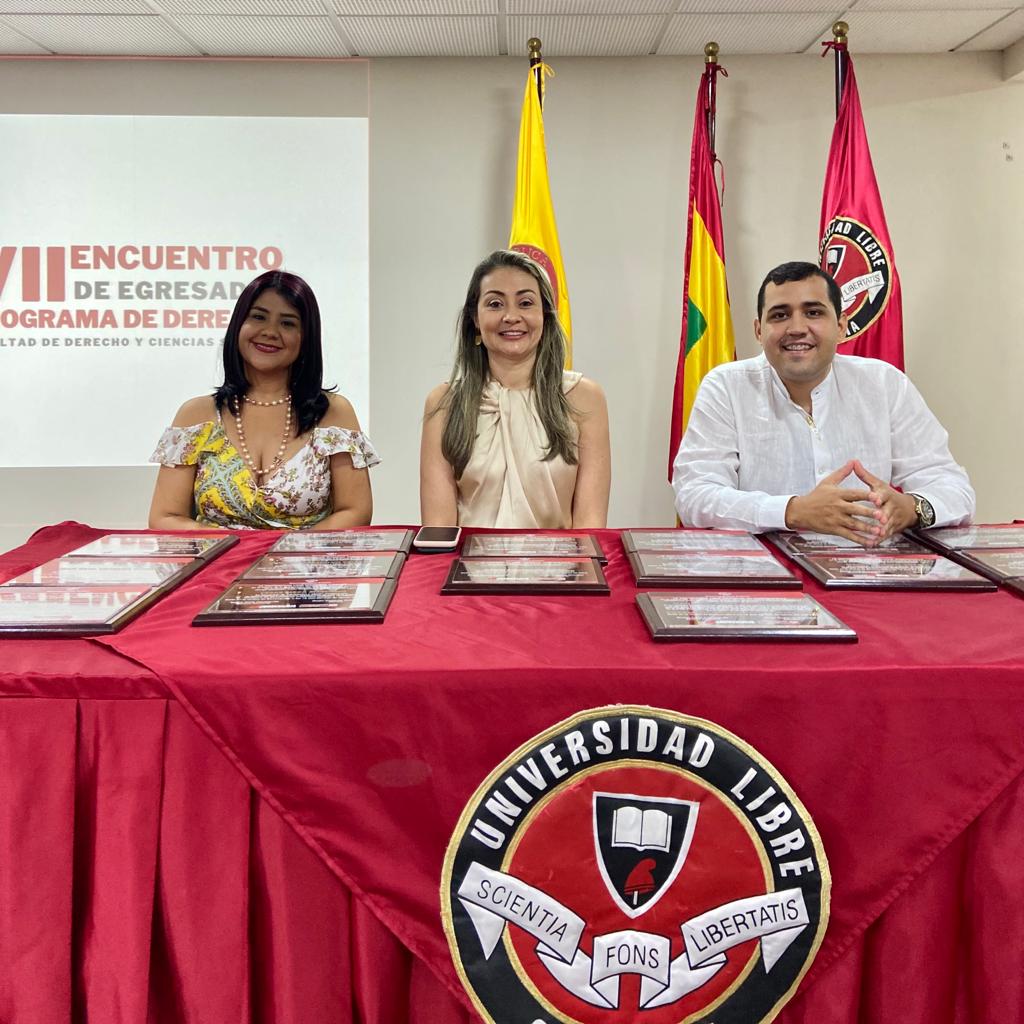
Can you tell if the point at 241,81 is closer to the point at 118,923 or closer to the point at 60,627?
the point at 60,627

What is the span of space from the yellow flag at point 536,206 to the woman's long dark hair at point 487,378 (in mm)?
1250

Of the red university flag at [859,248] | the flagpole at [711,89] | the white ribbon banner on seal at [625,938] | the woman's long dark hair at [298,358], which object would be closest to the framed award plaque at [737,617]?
the white ribbon banner on seal at [625,938]

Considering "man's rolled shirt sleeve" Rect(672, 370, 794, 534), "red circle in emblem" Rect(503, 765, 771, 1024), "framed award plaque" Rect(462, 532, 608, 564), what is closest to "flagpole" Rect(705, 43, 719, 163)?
"man's rolled shirt sleeve" Rect(672, 370, 794, 534)

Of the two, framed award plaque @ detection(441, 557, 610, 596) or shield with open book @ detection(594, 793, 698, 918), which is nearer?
shield with open book @ detection(594, 793, 698, 918)

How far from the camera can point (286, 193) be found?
12.3 ft

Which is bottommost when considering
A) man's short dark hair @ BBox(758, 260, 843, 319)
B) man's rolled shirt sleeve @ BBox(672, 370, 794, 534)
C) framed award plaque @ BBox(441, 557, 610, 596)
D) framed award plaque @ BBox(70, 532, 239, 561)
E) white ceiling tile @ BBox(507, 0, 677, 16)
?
framed award plaque @ BBox(441, 557, 610, 596)

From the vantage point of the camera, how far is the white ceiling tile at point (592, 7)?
3135 millimetres

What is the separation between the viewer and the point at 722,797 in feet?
2.97

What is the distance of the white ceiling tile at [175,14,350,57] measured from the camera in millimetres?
3273

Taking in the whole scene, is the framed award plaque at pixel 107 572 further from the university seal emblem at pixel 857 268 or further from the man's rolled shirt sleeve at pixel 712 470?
the university seal emblem at pixel 857 268

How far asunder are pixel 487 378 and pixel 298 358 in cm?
48

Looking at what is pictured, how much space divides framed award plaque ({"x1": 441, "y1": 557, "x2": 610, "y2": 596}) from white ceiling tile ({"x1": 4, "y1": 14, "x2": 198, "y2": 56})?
2998 millimetres

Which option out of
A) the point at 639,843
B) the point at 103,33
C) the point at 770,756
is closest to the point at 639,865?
the point at 639,843

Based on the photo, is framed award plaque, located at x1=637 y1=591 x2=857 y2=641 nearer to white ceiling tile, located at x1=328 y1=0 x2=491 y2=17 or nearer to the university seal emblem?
the university seal emblem
